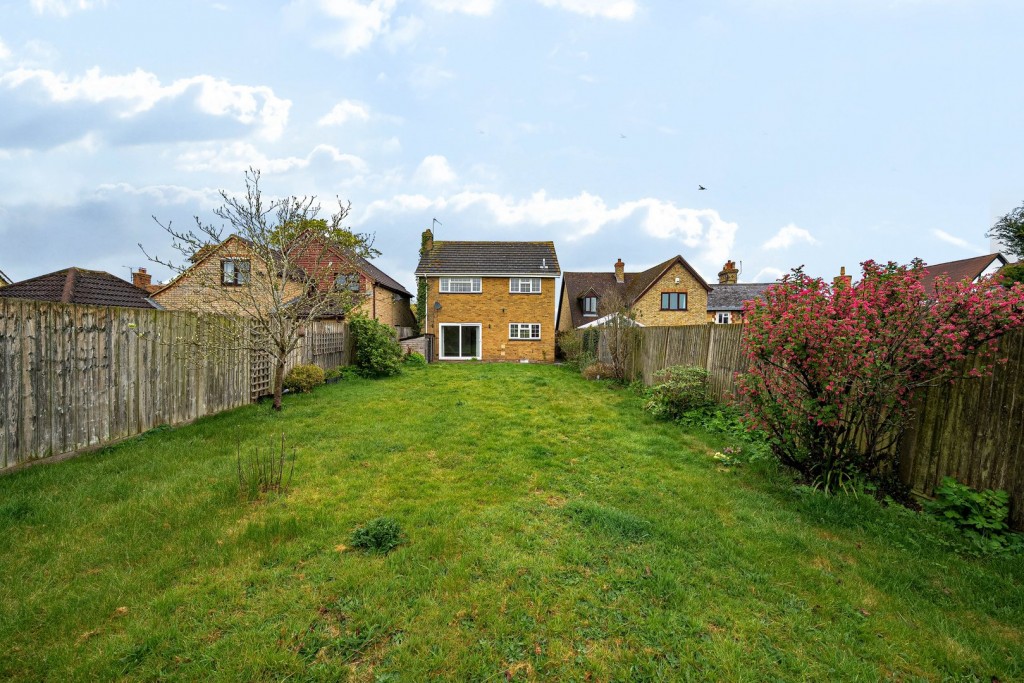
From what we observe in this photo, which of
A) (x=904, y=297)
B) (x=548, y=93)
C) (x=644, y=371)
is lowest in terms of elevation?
(x=644, y=371)

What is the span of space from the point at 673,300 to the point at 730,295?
690 cm

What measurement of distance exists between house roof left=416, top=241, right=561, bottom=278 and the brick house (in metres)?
4.62

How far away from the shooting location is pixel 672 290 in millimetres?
29766

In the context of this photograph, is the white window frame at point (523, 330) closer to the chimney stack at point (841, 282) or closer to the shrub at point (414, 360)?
the shrub at point (414, 360)

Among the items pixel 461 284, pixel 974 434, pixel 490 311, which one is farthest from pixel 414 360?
pixel 974 434

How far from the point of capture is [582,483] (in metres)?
5.20

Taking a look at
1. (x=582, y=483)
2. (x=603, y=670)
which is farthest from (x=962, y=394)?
(x=603, y=670)

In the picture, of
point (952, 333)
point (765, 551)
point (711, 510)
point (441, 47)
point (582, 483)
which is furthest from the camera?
point (441, 47)

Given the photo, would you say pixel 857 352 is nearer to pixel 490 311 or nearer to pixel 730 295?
pixel 490 311

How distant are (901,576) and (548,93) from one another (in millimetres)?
14655

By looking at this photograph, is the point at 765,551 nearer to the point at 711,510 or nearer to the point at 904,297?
the point at 711,510

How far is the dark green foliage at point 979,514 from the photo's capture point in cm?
375

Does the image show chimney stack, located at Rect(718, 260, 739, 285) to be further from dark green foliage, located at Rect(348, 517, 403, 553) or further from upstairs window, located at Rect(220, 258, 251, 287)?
dark green foliage, located at Rect(348, 517, 403, 553)

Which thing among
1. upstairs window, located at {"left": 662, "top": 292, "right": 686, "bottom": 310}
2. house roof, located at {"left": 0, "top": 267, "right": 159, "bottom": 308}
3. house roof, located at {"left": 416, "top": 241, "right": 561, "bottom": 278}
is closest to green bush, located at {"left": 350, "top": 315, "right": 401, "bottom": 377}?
house roof, located at {"left": 0, "top": 267, "right": 159, "bottom": 308}
